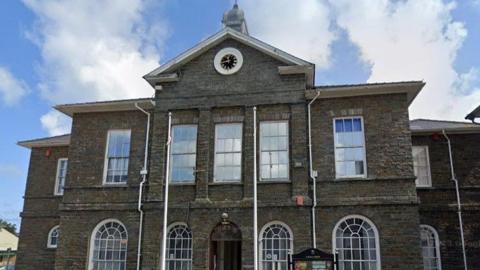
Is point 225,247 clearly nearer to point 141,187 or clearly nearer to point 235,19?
point 141,187

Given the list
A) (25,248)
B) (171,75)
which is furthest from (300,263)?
(25,248)

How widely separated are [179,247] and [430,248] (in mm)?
9316

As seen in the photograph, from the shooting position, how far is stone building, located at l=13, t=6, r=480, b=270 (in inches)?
558

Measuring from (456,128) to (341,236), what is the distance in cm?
696

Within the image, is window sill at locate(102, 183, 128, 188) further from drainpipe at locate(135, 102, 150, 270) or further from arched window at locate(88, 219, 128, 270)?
arched window at locate(88, 219, 128, 270)

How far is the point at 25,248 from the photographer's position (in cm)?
2033

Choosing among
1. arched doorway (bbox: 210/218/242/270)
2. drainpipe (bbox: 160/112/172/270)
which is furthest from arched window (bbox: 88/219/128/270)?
arched doorway (bbox: 210/218/242/270)

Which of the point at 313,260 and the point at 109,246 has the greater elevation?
the point at 109,246

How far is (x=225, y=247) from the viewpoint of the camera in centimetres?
1617

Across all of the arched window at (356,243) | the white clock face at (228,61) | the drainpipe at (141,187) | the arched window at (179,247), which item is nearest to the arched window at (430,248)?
the arched window at (356,243)

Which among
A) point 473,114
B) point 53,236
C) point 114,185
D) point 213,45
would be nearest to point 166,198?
point 114,185

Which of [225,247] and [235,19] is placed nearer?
[225,247]

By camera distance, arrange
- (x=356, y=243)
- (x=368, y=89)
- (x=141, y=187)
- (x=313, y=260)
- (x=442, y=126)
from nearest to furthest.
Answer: (x=313, y=260) < (x=356, y=243) < (x=368, y=89) < (x=141, y=187) < (x=442, y=126)

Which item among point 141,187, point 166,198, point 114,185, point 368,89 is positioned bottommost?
point 166,198
